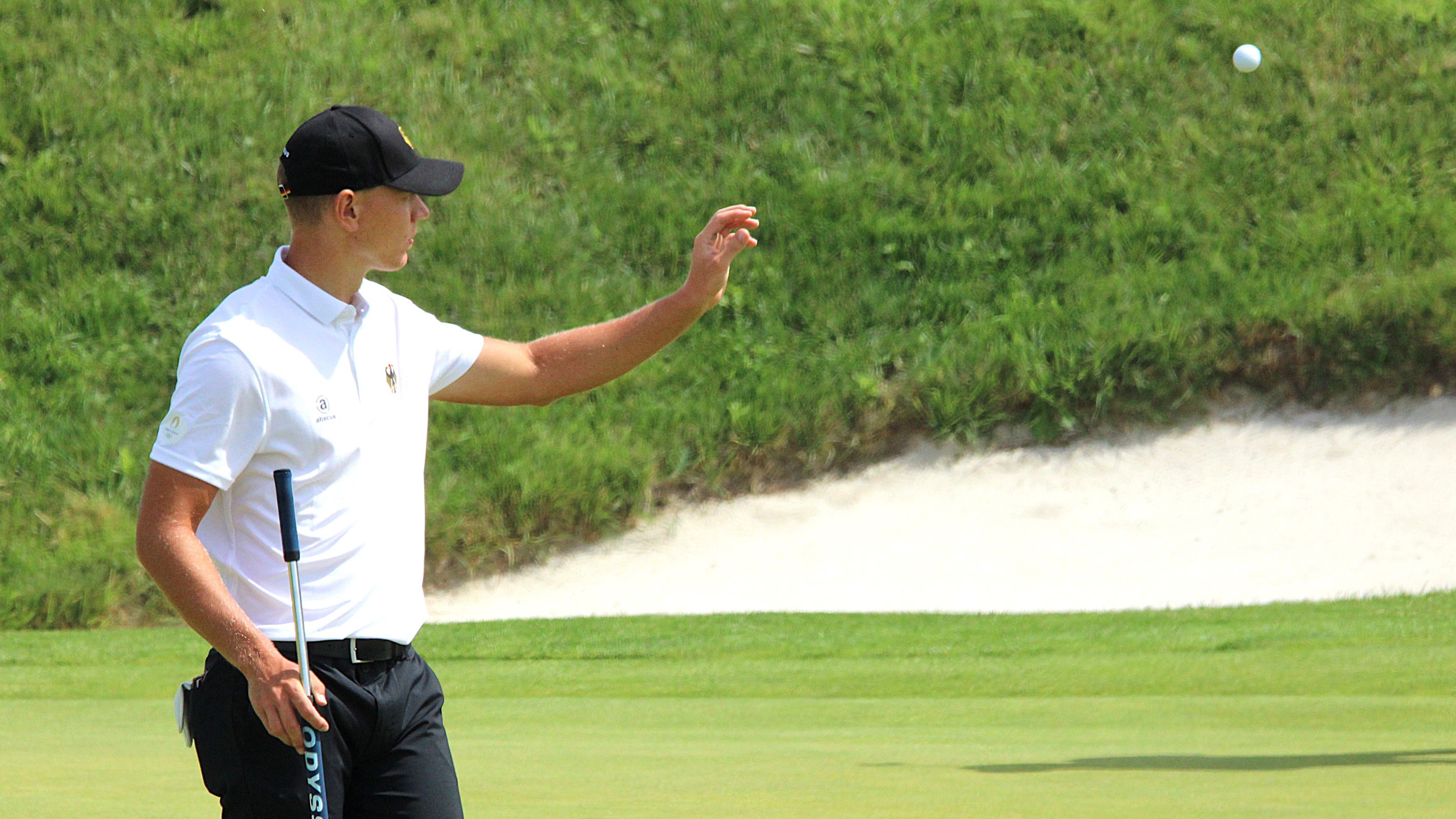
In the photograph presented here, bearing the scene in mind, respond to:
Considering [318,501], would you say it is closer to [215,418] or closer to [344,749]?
[215,418]

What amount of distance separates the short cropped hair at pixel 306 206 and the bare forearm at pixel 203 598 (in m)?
0.51

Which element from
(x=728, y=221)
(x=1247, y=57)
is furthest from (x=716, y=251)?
(x=1247, y=57)

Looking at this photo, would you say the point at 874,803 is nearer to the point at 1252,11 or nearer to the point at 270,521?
the point at 270,521

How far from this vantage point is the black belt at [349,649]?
94.0 inches

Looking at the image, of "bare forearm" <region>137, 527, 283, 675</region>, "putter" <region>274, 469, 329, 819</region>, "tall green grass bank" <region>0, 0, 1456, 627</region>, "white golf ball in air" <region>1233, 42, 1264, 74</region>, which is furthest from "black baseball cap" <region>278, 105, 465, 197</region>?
"white golf ball in air" <region>1233, 42, 1264, 74</region>

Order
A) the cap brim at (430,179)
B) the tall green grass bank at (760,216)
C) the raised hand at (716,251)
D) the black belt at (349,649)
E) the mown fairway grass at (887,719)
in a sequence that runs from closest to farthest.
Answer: the black belt at (349,649), the cap brim at (430,179), the raised hand at (716,251), the mown fairway grass at (887,719), the tall green grass bank at (760,216)

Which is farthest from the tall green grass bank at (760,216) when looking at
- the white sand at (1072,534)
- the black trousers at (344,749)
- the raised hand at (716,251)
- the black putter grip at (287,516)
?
the black putter grip at (287,516)

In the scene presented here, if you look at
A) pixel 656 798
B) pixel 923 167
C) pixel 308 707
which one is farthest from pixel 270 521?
pixel 923 167

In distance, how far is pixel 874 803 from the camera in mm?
4031

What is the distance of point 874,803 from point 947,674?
3.44 metres

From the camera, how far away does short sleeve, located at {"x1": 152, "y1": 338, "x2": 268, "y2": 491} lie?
7.49ft

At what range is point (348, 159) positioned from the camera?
2475 millimetres

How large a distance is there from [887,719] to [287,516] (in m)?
3.72

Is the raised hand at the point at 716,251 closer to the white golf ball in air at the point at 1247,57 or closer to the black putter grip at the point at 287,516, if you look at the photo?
the black putter grip at the point at 287,516
